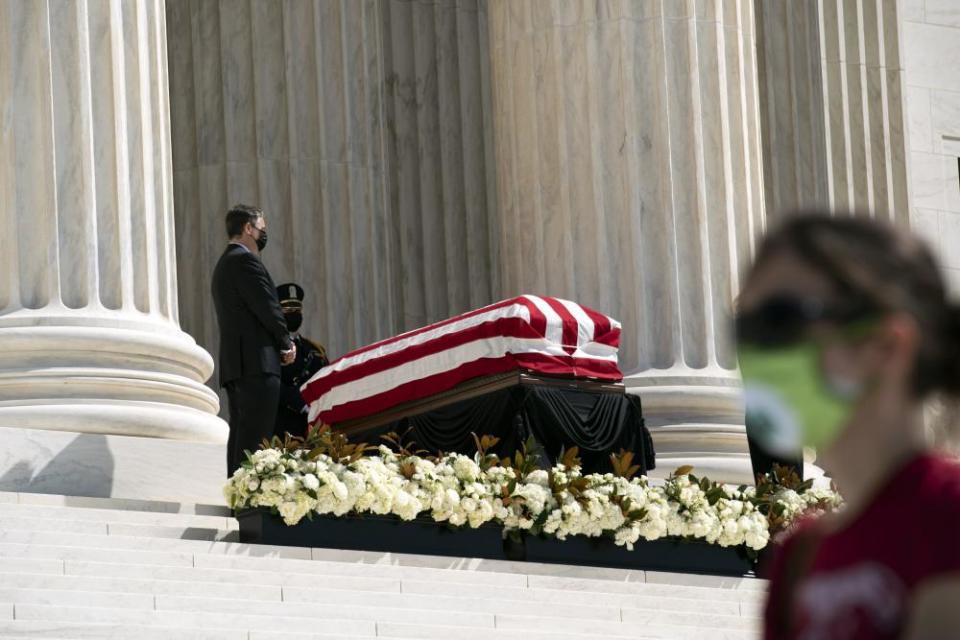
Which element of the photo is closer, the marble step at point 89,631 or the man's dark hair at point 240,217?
the marble step at point 89,631

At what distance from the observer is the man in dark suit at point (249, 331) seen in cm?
1349

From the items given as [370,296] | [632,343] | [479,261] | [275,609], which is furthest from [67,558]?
[479,261]

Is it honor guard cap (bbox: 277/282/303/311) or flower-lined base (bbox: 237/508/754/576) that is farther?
honor guard cap (bbox: 277/282/303/311)

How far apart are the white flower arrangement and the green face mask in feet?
30.4

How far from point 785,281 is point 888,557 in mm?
335

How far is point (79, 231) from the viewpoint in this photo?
13.7m

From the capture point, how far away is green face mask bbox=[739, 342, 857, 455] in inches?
85.7

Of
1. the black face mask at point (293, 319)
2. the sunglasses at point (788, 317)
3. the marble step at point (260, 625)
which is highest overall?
Result: the black face mask at point (293, 319)

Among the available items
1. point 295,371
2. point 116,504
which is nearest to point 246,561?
point 116,504

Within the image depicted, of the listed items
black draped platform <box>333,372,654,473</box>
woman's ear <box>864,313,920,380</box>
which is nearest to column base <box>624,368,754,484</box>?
black draped platform <box>333,372,654,473</box>

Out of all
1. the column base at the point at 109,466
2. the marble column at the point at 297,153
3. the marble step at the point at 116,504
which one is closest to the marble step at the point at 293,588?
the marble step at the point at 116,504

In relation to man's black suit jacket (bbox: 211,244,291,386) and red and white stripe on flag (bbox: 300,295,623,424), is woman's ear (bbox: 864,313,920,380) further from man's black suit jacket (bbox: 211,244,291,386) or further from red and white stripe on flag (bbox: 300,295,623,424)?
red and white stripe on flag (bbox: 300,295,623,424)

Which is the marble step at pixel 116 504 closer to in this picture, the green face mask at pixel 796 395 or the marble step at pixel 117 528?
the marble step at pixel 117 528

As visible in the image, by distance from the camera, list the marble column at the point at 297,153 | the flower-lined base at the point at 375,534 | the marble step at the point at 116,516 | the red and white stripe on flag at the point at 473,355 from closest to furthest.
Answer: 1. the marble step at the point at 116,516
2. the flower-lined base at the point at 375,534
3. the red and white stripe on flag at the point at 473,355
4. the marble column at the point at 297,153
